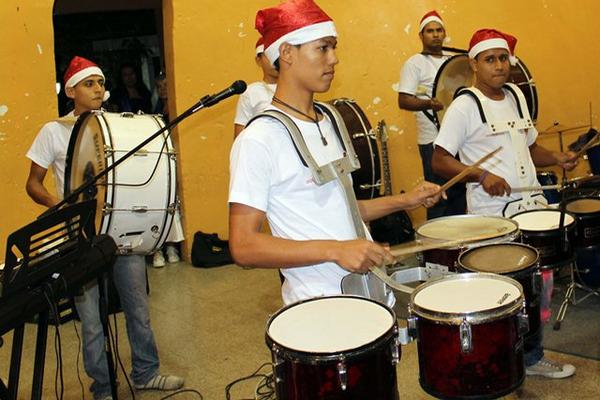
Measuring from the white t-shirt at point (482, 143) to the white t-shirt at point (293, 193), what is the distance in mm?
1452

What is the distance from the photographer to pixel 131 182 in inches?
122

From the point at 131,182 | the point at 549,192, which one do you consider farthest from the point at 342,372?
the point at 549,192

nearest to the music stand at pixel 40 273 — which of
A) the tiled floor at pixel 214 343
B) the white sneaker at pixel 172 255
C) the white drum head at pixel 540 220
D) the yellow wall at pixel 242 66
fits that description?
the tiled floor at pixel 214 343

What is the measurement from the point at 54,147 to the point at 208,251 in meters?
2.43

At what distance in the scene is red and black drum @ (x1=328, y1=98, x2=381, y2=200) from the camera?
4.93m

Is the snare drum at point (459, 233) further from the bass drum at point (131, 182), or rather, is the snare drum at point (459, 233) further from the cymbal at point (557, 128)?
the cymbal at point (557, 128)

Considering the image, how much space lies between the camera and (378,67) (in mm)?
6500

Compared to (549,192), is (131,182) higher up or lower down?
higher up

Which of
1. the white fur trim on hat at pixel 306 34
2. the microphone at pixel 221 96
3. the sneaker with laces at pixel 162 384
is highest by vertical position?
the white fur trim on hat at pixel 306 34

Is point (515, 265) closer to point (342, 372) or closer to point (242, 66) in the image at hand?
point (342, 372)

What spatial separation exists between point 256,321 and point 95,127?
1751 millimetres

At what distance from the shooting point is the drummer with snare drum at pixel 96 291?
3328 millimetres

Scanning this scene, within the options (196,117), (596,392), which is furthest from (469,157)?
(196,117)

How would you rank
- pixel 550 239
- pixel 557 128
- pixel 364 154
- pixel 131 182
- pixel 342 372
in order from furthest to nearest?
1. pixel 557 128
2. pixel 364 154
3. pixel 550 239
4. pixel 131 182
5. pixel 342 372
